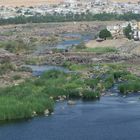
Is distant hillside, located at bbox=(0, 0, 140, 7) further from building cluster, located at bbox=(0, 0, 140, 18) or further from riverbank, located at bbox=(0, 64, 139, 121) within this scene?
riverbank, located at bbox=(0, 64, 139, 121)

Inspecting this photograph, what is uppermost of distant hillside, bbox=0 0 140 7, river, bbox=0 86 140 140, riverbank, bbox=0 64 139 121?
riverbank, bbox=0 64 139 121

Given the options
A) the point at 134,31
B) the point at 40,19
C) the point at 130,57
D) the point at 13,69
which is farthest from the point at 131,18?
the point at 13,69

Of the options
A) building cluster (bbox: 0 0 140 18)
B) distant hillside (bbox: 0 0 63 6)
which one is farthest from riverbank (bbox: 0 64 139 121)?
distant hillside (bbox: 0 0 63 6)

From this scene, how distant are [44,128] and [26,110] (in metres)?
1.60

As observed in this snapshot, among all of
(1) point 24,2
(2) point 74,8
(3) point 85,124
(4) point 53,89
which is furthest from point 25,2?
(3) point 85,124

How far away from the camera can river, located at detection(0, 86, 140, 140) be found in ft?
77.2

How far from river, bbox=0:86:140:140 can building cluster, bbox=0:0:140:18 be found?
5877cm

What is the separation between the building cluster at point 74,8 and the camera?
91312mm

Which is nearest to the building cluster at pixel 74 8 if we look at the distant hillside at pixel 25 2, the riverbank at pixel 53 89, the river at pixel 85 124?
the distant hillside at pixel 25 2

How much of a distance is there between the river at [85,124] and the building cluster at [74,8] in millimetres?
58774

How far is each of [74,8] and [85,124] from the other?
2919 inches

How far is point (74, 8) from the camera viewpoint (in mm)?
98438

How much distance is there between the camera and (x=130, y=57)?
1706 inches

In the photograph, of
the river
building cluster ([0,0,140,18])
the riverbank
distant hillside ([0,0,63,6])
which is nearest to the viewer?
the river
